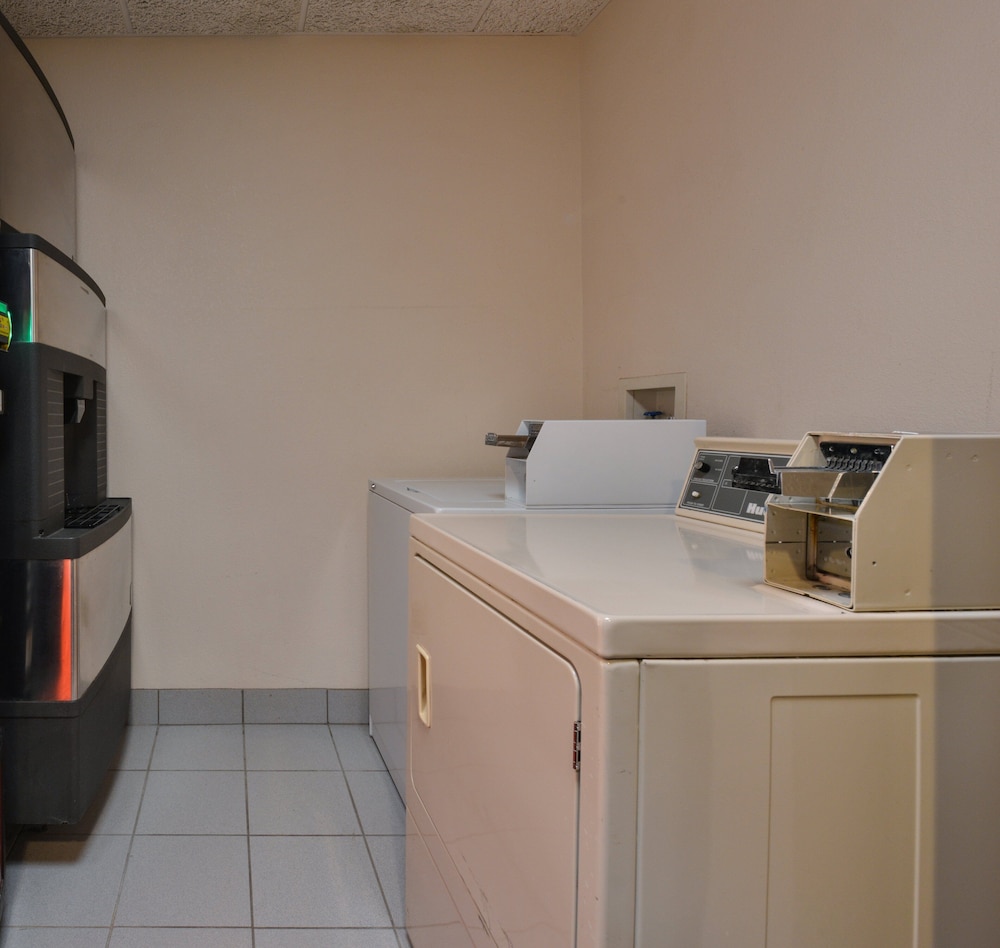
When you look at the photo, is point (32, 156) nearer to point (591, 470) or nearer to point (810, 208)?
point (591, 470)

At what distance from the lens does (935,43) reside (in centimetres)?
154

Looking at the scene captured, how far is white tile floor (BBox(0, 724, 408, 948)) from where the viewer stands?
76.3 inches

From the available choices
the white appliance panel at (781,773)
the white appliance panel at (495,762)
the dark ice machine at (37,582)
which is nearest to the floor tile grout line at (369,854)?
the white appliance panel at (495,762)

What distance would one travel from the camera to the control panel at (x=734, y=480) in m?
1.70

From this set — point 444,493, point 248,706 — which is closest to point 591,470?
point 444,493

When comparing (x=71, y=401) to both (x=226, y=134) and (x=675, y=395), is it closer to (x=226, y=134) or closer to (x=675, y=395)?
(x=226, y=134)

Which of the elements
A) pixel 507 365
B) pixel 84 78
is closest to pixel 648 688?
pixel 507 365

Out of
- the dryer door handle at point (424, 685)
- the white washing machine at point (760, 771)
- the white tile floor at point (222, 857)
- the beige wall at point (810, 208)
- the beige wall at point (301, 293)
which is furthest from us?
the beige wall at point (301, 293)

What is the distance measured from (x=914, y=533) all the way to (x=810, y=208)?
3.60 feet

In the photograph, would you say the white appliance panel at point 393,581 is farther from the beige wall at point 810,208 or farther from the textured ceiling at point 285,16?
the textured ceiling at point 285,16

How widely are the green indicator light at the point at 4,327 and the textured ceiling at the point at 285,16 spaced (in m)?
1.36

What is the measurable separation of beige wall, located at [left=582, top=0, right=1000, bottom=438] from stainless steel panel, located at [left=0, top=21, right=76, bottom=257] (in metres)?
1.66

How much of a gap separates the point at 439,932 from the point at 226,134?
259cm

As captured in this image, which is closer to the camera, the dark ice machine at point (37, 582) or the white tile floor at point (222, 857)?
the white tile floor at point (222, 857)
